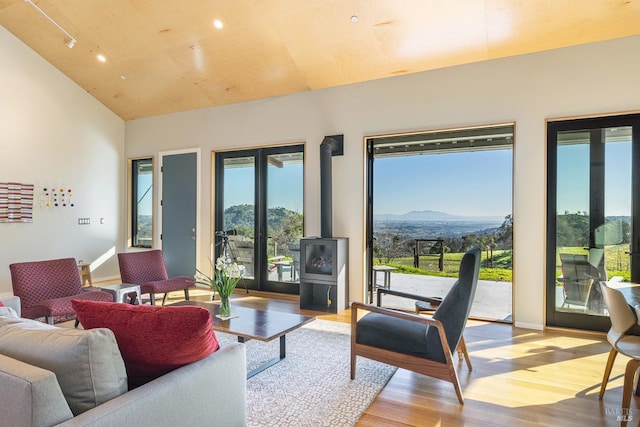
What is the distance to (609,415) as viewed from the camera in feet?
7.48

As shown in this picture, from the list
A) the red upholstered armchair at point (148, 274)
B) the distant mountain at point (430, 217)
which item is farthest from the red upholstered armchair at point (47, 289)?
the distant mountain at point (430, 217)

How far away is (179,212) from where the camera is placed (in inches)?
256

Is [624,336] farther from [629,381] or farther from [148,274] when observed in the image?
[148,274]

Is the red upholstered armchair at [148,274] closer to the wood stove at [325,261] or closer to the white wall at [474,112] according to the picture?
the wood stove at [325,261]

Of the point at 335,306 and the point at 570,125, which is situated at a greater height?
the point at 570,125

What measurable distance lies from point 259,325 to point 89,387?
172 cm

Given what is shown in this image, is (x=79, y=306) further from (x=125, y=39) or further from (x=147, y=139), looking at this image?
(x=147, y=139)

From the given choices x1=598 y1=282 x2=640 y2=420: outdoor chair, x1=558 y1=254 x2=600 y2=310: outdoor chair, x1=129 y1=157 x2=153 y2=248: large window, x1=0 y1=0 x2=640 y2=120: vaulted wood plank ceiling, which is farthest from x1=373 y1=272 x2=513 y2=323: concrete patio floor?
x1=129 y1=157 x2=153 y2=248: large window

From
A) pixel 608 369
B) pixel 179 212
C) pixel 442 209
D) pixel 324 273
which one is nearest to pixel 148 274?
pixel 179 212

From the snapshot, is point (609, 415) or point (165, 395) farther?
point (609, 415)

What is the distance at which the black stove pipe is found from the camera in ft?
16.2

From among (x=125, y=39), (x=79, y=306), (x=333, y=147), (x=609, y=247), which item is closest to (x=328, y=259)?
(x=333, y=147)

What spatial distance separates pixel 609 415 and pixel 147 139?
739 centimetres

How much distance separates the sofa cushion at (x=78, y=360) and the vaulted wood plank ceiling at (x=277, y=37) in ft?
Answer: 12.7
